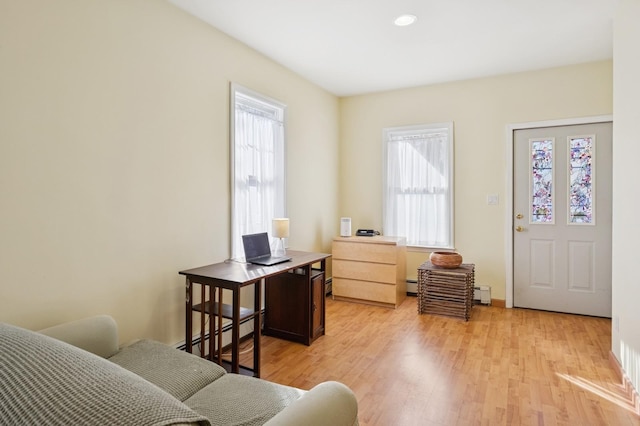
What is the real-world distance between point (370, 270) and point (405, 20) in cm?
250

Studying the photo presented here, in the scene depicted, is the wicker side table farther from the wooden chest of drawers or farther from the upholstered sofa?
the upholstered sofa

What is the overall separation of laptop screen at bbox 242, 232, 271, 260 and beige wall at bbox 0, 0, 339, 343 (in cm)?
25

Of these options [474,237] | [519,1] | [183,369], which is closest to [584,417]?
[183,369]

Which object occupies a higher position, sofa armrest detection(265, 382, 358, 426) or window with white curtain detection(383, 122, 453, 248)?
window with white curtain detection(383, 122, 453, 248)

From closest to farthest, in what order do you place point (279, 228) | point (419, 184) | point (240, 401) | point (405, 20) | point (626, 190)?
point (240, 401) < point (626, 190) < point (405, 20) < point (279, 228) < point (419, 184)

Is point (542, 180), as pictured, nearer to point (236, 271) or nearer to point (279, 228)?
point (279, 228)

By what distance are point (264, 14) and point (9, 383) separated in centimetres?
267

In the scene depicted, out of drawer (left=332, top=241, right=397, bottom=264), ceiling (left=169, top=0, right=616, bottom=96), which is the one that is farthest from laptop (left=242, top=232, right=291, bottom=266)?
ceiling (left=169, top=0, right=616, bottom=96)

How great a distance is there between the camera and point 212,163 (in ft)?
9.33

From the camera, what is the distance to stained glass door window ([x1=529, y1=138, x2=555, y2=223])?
3812 mm

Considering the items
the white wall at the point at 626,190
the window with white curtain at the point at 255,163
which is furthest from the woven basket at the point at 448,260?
the window with white curtain at the point at 255,163

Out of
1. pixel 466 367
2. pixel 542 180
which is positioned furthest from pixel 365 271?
pixel 542 180

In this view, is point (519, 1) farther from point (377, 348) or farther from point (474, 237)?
point (377, 348)

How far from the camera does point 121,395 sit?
29.0 inches
